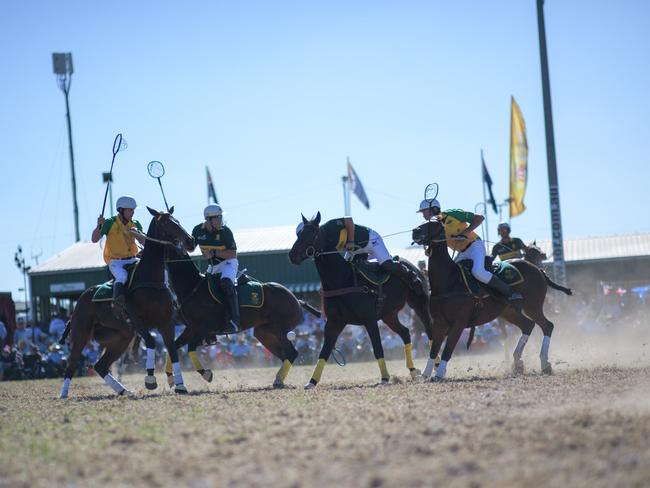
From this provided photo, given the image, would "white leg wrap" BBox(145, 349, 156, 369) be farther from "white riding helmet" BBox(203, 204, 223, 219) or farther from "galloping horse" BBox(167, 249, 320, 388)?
"white riding helmet" BBox(203, 204, 223, 219)

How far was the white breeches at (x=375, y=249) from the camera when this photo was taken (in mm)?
16469

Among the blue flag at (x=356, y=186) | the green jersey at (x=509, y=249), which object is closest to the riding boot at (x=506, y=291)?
the green jersey at (x=509, y=249)

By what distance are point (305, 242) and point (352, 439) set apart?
738 centimetres

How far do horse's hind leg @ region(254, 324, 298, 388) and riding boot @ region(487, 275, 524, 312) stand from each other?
3.65m

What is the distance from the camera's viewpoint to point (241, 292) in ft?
54.7

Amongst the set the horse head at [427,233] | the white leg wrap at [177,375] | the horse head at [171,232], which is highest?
the horse head at [171,232]

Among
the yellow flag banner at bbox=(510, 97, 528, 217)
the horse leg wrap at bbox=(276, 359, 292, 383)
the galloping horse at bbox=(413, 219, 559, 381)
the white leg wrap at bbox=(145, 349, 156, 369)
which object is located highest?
the yellow flag banner at bbox=(510, 97, 528, 217)

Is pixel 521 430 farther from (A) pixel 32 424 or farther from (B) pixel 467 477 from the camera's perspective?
(A) pixel 32 424

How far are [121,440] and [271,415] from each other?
2.06 meters

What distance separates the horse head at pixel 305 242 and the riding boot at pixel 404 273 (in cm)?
145

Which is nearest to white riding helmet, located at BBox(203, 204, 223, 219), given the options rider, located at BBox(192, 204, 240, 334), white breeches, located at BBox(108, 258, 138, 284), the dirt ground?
rider, located at BBox(192, 204, 240, 334)

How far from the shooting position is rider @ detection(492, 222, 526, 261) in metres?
19.4

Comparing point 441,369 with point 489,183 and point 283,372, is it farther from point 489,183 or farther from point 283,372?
point 489,183

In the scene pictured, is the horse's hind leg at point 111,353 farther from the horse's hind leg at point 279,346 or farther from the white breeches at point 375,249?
the white breeches at point 375,249
